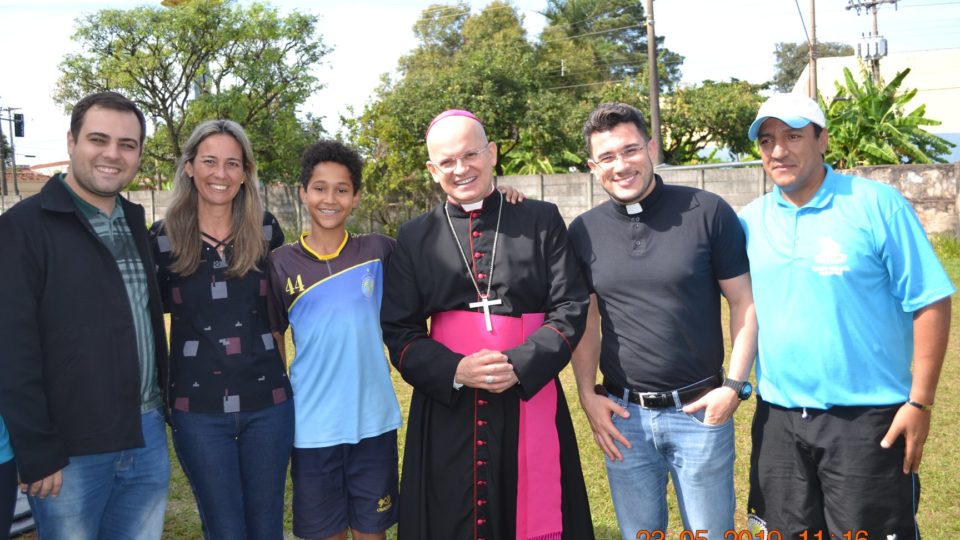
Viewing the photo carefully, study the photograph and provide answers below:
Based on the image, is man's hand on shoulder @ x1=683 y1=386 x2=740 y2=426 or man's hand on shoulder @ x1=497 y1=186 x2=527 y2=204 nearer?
man's hand on shoulder @ x1=683 y1=386 x2=740 y2=426

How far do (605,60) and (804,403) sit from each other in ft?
136

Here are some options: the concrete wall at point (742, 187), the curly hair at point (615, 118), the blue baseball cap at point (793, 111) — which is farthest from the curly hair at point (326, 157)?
the concrete wall at point (742, 187)

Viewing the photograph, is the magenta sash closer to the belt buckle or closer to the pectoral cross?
the pectoral cross

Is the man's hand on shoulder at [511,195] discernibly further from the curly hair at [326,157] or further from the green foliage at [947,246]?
the green foliage at [947,246]

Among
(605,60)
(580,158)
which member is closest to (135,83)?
(580,158)

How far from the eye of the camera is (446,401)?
9.86 feet

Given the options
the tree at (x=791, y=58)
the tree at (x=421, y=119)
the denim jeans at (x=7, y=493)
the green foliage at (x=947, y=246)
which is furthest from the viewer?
the tree at (x=791, y=58)

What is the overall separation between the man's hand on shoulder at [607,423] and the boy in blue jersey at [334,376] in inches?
36.1

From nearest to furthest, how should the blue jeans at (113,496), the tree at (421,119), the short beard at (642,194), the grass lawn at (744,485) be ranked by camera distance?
the blue jeans at (113,496)
the short beard at (642,194)
the grass lawn at (744,485)
the tree at (421,119)

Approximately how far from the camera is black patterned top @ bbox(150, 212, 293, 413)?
3178mm

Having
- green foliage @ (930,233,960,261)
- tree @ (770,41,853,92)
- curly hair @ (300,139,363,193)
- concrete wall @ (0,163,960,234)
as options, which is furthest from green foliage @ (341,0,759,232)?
tree @ (770,41,853,92)

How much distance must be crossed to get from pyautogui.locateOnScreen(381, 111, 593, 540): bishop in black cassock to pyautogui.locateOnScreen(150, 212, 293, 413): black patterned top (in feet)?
1.87

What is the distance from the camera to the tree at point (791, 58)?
202 ft

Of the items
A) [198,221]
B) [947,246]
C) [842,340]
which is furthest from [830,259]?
[947,246]
